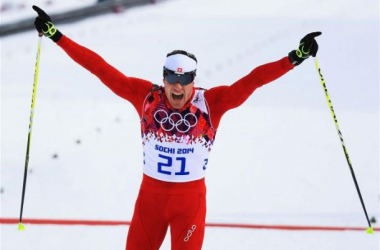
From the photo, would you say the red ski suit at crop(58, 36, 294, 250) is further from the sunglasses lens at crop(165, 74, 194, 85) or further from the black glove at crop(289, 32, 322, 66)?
the sunglasses lens at crop(165, 74, 194, 85)

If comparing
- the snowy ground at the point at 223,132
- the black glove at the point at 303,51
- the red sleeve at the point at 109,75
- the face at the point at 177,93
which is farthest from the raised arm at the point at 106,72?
the snowy ground at the point at 223,132

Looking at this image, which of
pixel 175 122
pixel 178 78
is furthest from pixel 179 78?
pixel 175 122

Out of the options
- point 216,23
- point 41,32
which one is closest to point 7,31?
point 216,23

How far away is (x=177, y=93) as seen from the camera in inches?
135

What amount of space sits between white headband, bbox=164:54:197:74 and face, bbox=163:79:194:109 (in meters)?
0.09

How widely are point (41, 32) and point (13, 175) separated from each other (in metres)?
2.87

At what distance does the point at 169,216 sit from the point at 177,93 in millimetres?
787

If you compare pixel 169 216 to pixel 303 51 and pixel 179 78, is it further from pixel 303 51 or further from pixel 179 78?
pixel 303 51

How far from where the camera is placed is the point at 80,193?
19.4 ft

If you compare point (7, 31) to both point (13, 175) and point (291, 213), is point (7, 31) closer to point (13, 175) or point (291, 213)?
point (13, 175)

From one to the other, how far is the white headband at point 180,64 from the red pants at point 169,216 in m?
0.72

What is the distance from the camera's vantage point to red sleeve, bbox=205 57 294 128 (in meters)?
3.51

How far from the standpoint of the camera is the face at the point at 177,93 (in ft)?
11.2

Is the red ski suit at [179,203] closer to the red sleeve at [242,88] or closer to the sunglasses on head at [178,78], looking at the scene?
the red sleeve at [242,88]
